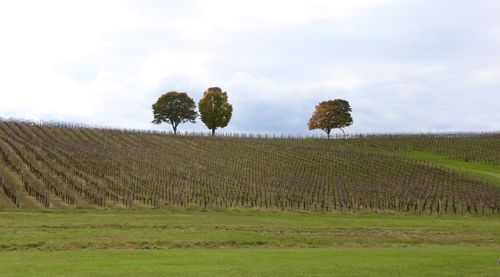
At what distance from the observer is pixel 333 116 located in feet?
426

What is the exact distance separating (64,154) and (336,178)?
2931 cm

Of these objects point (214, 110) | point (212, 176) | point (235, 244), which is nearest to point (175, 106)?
point (214, 110)

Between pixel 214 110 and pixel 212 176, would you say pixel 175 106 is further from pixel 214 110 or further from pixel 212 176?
pixel 212 176

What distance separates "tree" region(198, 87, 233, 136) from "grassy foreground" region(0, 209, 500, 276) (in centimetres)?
8330

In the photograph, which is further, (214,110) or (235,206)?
(214,110)

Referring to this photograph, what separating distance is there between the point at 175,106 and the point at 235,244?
334ft

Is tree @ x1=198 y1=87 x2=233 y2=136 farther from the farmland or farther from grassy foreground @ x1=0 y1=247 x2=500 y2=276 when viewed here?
grassy foreground @ x1=0 y1=247 x2=500 y2=276

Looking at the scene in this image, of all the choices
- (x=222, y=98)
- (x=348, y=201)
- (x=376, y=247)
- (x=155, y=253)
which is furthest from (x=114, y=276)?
(x=222, y=98)

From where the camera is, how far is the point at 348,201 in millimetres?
52000

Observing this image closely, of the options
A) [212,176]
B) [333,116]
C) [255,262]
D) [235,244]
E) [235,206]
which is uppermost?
[333,116]

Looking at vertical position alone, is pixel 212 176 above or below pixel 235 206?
above

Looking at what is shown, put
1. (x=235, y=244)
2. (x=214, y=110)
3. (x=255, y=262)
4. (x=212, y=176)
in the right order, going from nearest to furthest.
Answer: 1. (x=255, y=262)
2. (x=235, y=244)
3. (x=212, y=176)
4. (x=214, y=110)

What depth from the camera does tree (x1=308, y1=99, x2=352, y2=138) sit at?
129250mm

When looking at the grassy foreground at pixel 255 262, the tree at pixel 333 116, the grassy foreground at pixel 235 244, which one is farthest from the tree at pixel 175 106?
the grassy foreground at pixel 255 262
